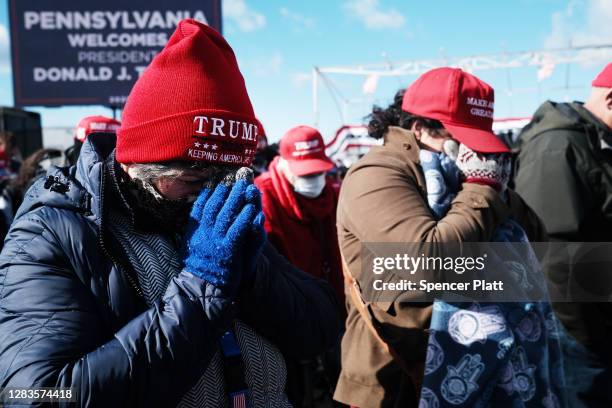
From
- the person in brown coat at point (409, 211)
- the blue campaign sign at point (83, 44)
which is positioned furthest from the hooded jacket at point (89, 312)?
the blue campaign sign at point (83, 44)

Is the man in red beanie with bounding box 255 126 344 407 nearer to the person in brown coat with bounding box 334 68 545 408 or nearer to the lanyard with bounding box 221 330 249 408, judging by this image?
the person in brown coat with bounding box 334 68 545 408

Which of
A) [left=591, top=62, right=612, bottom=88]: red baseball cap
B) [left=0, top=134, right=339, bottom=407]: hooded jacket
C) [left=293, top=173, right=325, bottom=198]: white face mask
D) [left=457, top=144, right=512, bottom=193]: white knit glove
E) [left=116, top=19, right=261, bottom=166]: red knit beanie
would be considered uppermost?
[left=591, top=62, right=612, bottom=88]: red baseball cap

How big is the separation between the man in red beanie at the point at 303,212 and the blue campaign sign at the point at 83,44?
4.77 metres

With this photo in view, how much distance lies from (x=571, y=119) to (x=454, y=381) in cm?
174

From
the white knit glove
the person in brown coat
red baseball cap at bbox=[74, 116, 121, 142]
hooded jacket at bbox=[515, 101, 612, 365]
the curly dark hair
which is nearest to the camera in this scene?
the person in brown coat

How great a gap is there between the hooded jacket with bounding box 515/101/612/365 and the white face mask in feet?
4.50

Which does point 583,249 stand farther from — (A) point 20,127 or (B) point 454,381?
(A) point 20,127

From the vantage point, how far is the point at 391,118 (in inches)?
92.0

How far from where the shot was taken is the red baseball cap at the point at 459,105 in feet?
6.67

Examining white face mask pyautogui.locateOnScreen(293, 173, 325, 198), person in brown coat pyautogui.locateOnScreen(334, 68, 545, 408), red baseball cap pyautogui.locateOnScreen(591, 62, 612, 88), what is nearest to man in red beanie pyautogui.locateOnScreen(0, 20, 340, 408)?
person in brown coat pyautogui.locateOnScreen(334, 68, 545, 408)

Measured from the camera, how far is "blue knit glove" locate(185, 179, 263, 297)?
1.11 m

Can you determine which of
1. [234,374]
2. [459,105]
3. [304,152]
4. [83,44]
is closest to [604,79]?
[459,105]

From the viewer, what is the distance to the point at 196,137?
1.27 metres

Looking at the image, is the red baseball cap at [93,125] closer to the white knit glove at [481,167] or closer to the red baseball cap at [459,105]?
the red baseball cap at [459,105]
